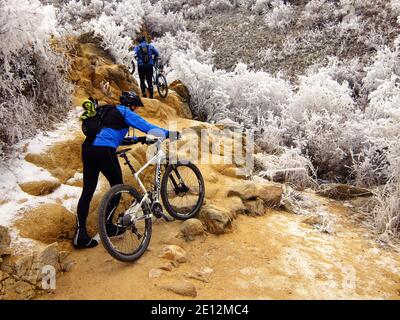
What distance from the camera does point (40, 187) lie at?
16.4 feet

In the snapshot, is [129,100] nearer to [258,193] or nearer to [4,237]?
[4,237]

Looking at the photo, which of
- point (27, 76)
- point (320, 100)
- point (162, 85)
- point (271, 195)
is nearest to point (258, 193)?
point (271, 195)

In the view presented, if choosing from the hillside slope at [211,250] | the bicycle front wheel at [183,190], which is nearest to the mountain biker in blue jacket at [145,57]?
the hillside slope at [211,250]

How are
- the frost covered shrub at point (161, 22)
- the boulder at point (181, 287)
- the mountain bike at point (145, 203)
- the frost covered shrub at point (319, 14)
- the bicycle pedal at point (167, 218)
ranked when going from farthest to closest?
1. the frost covered shrub at point (161, 22)
2. the frost covered shrub at point (319, 14)
3. the bicycle pedal at point (167, 218)
4. the mountain bike at point (145, 203)
5. the boulder at point (181, 287)

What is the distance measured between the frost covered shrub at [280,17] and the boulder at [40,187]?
14501 millimetres

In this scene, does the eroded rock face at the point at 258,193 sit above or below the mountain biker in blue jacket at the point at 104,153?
below

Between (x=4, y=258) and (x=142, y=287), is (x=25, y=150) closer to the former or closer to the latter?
(x=4, y=258)

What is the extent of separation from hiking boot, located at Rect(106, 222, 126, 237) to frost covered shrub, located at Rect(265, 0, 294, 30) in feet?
49.1

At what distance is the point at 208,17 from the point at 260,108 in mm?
11265

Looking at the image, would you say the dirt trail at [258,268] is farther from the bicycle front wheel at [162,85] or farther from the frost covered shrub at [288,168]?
the bicycle front wheel at [162,85]

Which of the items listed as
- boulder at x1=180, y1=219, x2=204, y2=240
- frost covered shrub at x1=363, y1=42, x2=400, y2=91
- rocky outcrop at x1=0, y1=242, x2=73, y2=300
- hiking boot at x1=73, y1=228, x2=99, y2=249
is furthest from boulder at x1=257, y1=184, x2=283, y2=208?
frost covered shrub at x1=363, y1=42, x2=400, y2=91

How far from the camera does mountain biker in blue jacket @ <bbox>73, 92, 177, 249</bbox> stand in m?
4.43

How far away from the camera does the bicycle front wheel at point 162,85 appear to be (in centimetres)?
1030

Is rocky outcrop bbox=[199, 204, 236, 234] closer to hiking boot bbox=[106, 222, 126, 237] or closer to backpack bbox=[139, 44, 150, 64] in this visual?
hiking boot bbox=[106, 222, 126, 237]
